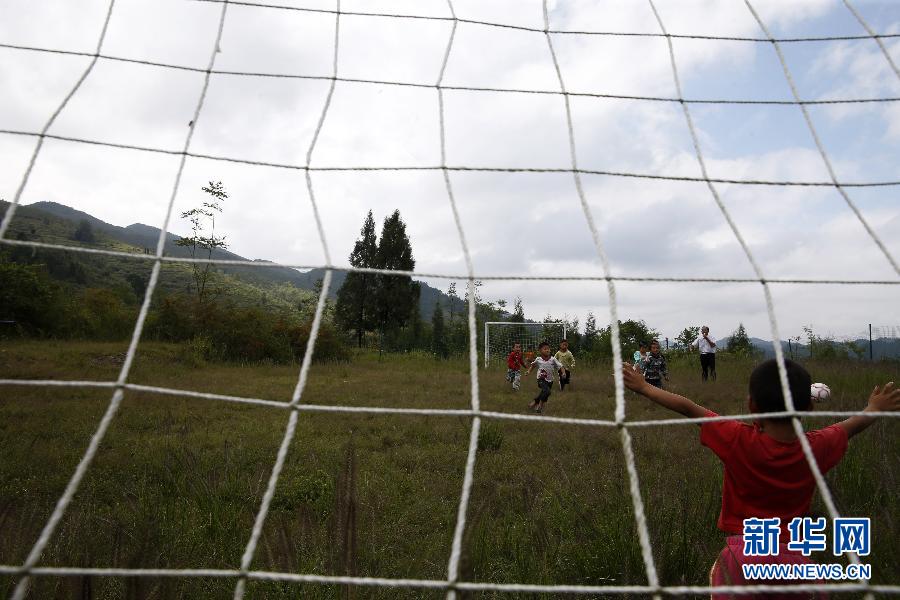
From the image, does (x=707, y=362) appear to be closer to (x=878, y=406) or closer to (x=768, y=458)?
(x=878, y=406)

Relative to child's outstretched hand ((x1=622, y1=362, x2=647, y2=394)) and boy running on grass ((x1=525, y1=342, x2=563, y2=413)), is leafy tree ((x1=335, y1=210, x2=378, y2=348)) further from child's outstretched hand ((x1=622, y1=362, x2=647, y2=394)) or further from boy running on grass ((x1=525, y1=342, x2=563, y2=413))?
child's outstretched hand ((x1=622, y1=362, x2=647, y2=394))

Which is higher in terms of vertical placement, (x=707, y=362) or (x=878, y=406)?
(x=878, y=406)

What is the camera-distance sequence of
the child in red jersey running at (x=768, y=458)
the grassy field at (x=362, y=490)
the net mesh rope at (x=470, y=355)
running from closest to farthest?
the net mesh rope at (x=470, y=355) < the child in red jersey running at (x=768, y=458) < the grassy field at (x=362, y=490)

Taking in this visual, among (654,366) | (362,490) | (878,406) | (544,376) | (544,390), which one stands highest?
(878,406)

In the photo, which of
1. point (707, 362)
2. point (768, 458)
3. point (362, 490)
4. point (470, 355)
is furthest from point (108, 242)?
point (768, 458)

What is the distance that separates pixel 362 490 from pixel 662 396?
2654 mm

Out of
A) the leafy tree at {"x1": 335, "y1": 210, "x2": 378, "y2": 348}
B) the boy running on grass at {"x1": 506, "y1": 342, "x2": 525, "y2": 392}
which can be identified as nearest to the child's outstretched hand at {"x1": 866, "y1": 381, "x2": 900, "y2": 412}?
the boy running on grass at {"x1": 506, "y1": 342, "x2": 525, "y2": 392}

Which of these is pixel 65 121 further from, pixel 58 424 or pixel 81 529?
pixel 58 424

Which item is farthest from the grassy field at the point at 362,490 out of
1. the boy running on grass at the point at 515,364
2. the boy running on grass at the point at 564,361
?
the boy running on grass at the point at 515,364

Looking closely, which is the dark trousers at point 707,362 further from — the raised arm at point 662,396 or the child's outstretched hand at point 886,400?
the raised arm at point 662,396

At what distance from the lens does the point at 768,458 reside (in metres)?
1.49

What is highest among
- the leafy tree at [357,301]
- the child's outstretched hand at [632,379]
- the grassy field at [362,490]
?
the leafy tree at [357,301]

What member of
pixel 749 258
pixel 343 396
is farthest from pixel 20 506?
pixel 343 396

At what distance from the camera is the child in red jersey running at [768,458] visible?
4.80ft
